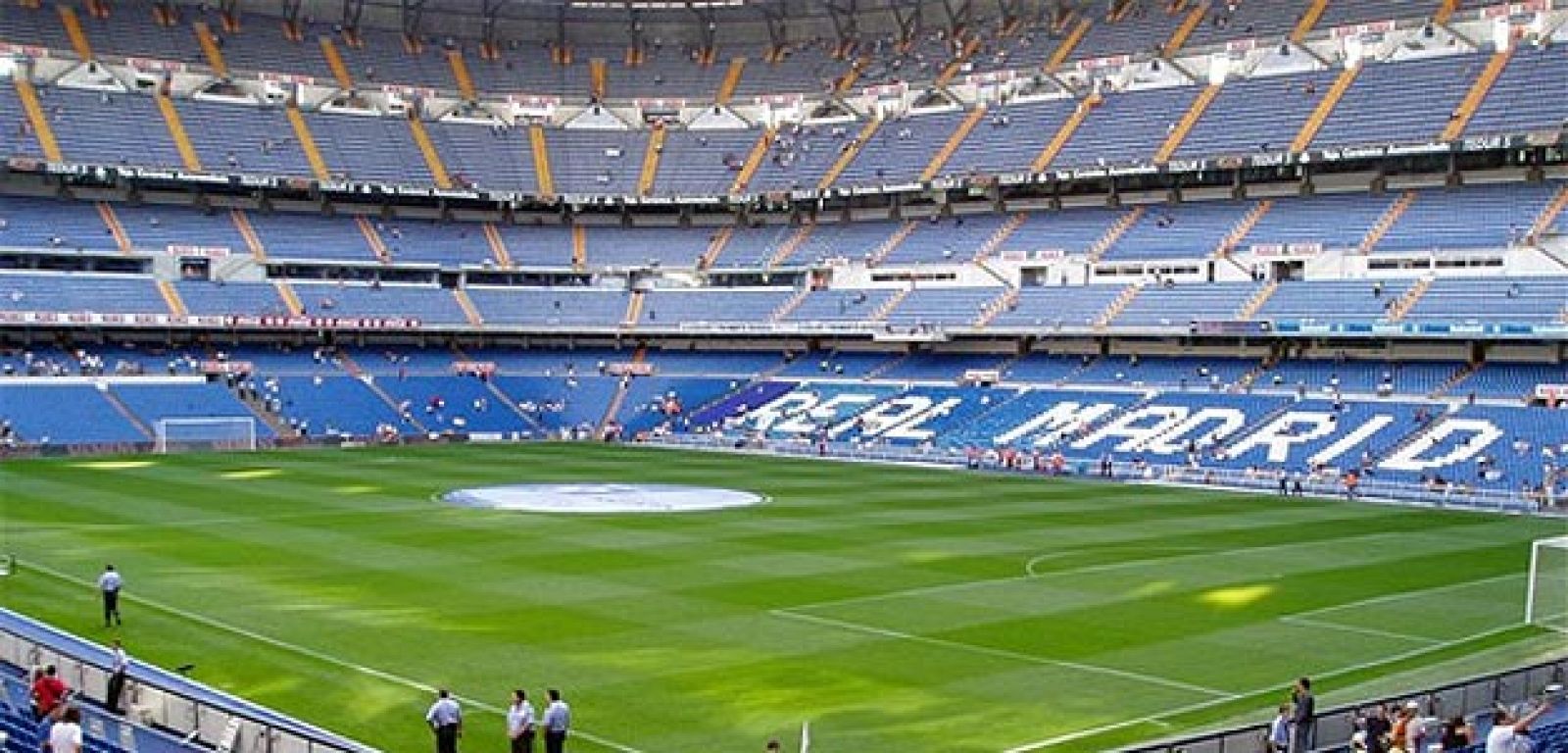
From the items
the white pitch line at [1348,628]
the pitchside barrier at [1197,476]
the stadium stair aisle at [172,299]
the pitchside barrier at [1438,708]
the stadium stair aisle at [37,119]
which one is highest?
the stadium stair aisle at [37,119]

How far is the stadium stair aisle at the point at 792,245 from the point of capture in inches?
3314

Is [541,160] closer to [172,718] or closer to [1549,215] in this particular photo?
[1549,215]

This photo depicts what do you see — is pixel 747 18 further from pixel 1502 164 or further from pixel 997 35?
pixel 1502 164

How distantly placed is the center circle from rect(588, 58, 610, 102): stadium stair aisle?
4796 cm

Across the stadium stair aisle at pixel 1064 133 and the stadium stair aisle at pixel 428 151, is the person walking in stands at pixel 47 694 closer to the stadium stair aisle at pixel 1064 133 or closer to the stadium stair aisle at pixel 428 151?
the stadium stair aisle at pixel 1064 133

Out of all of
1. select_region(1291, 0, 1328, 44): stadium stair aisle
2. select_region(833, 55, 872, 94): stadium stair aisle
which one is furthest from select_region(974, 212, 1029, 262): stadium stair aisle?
select_region(1291, 0, 1328, 44): stadium stair aisle

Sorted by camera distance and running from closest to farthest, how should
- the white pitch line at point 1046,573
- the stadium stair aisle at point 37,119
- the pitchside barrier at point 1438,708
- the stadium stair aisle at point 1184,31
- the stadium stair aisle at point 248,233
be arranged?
the pitchside barrier at point 1438,708, the white pitch line at point 1046,573, the stadium stair aisle at point 37,119, the stadium stair aisle at point 1184,31, the stadium stair aisle at point 248,233

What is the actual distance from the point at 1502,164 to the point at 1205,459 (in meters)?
20.3

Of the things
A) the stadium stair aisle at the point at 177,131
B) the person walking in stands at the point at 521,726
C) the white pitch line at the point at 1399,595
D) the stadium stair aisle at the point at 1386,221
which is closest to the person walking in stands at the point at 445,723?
the person walking in stands at the point at 521,726

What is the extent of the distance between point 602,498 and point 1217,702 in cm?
2689

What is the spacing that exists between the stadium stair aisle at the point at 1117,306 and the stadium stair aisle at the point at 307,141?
139ft

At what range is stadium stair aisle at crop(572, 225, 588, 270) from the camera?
86.8 meters

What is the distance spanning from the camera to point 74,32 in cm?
7906

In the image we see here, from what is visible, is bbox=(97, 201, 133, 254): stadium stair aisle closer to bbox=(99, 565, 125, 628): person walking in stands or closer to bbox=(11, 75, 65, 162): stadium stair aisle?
bbox=(11, 75, 65, 162): stadium stair aisle
